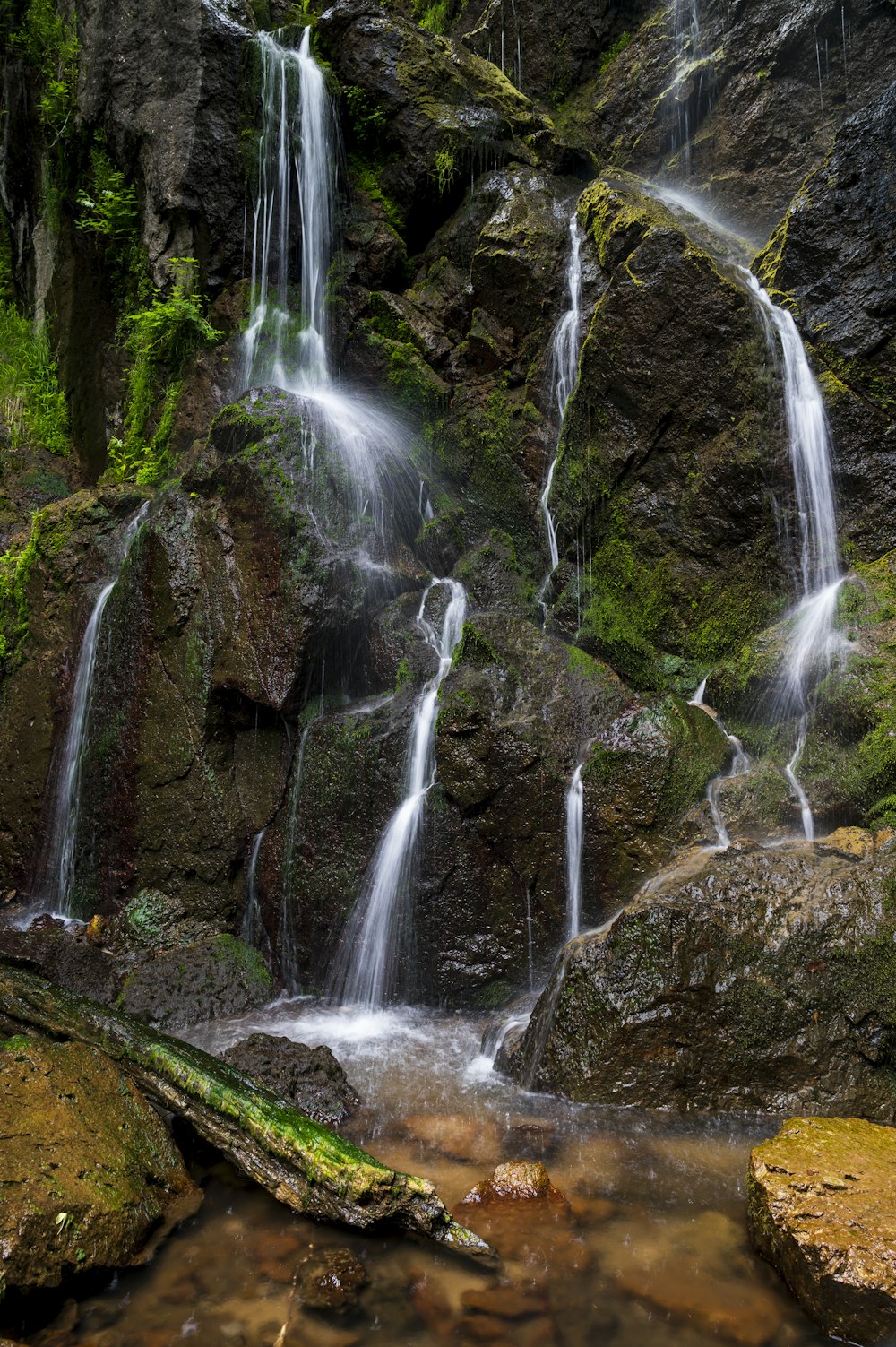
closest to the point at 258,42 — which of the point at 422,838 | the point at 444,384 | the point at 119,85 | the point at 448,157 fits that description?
the point at 119,85

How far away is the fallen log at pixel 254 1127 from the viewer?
3.28 m

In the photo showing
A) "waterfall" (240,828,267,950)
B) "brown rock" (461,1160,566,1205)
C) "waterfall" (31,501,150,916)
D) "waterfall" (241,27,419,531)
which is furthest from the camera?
"waterfall" (241,27,419,531)

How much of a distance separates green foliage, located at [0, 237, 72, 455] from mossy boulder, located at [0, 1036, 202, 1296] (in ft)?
37.7

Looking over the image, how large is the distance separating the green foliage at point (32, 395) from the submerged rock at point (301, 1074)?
1096 cm

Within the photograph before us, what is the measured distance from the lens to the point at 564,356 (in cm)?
884

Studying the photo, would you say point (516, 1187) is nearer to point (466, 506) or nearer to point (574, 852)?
point (574, 852)

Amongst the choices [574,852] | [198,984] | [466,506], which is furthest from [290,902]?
[466,506]

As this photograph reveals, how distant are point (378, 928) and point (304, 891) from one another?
83cm

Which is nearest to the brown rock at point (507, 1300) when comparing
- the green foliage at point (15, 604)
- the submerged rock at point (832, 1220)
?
the submerged rock at point (832, 1220)

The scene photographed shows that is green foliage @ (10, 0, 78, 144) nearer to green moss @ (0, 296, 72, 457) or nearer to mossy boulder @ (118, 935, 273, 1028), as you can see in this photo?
green moss @ (0, 296, 72, 457)

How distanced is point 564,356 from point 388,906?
6207mm

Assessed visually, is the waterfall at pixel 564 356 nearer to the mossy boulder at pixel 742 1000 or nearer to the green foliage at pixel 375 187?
the green foliage at pixel 375 187

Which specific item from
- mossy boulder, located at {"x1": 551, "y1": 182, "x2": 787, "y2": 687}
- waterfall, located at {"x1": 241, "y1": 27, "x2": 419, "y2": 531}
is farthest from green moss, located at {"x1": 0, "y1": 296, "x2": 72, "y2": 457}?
mossy boulder, located at {"x1": 551, "y1": 182, "x2": 787, "y2": 687}

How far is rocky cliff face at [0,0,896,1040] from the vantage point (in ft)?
21.7
